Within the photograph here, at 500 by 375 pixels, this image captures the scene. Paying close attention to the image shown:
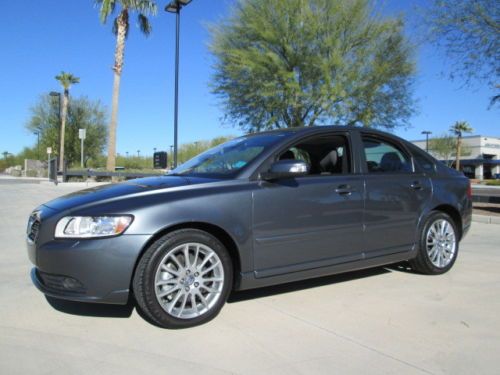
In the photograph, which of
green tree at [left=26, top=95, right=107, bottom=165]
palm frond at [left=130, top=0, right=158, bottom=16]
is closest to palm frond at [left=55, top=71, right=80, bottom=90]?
green tree at [left=26, top=95, right=107, bottom=165]

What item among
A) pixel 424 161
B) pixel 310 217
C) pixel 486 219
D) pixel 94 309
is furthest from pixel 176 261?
pixel 486 219

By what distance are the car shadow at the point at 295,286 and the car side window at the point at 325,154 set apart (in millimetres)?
1120

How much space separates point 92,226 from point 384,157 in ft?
10.0

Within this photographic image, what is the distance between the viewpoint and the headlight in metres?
3.14

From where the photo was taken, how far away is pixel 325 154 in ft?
14.9

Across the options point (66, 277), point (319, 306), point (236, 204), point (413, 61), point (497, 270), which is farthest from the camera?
point (413, 61)

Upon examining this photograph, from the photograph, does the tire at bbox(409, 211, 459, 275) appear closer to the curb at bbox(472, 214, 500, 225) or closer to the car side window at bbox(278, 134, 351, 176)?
the car side window at bbox(278, 134, 351, 176)

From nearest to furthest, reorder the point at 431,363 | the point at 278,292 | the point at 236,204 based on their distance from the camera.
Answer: the point at 431,363, the point at 236,204, the point at 278,292

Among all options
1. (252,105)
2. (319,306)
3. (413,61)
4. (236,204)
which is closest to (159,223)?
(236,204)

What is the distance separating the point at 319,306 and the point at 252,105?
14.1 metres

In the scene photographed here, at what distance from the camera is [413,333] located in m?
3.29

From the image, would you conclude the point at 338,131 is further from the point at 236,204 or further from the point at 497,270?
the point at 497,270

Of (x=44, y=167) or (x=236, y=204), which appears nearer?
(x=236, y=204)

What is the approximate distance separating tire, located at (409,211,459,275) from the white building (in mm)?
66564
